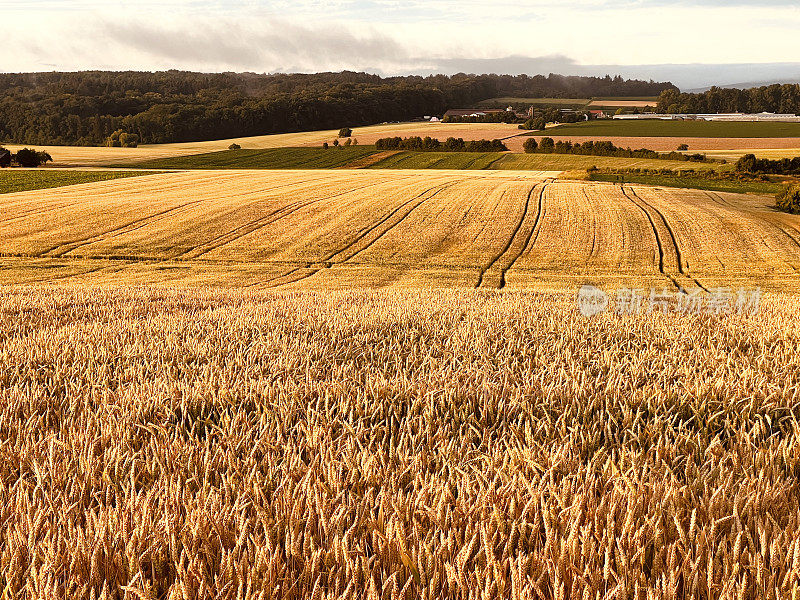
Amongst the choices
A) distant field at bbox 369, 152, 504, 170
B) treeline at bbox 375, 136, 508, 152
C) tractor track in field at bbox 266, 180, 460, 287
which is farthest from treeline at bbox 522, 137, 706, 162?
tractor track in field at bbox 266, 180, 460, 287

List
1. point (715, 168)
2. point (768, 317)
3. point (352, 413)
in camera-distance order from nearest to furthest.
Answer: point (352, 413), point (768, 317), point (715, 168)

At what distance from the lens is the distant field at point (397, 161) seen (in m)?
88.6

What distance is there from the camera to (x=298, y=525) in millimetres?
2092

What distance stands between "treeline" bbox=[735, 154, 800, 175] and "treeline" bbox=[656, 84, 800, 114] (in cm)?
8664

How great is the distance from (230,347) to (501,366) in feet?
6.57

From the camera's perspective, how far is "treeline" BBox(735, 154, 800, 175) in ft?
267

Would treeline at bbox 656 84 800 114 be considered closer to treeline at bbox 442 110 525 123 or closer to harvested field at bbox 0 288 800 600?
treeline at bbox 442 110 525 123

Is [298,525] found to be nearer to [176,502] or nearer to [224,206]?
[176,502]

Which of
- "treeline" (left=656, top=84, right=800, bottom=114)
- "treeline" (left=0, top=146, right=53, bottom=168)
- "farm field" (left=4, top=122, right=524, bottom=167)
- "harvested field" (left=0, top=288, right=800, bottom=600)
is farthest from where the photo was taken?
"treeline" (left=656, top=84, right=800, bottom=114)

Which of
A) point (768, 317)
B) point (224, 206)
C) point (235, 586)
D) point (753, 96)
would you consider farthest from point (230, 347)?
point (753, 96)

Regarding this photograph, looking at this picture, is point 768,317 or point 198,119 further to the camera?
point 198,119

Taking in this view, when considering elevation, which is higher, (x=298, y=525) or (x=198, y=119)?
(x=198, y=119)

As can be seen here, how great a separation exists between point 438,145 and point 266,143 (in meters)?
34.7

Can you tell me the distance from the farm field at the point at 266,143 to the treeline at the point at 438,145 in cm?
330
